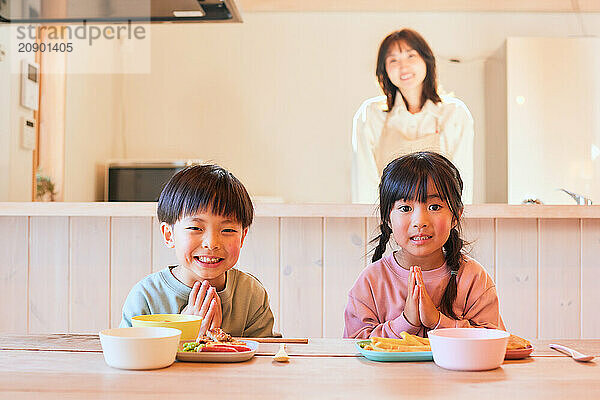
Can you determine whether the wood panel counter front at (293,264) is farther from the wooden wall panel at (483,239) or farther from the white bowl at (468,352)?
the white bowl at (468,352)

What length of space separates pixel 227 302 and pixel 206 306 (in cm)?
19

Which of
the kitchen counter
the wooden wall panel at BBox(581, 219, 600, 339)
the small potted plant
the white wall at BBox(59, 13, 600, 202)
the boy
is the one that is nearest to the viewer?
the boy

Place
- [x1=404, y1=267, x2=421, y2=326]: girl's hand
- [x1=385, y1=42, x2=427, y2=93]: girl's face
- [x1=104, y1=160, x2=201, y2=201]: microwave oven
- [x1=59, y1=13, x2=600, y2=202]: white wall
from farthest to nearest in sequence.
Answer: [x1=59, y1=13, x2=600, y2=202]: white wall, [x1=104, y1=160, x2=201, y2=201]: microwave oven, [x1=385, y1=42, x2=427, y2=93]: girl's face, [x1=404, y1=267, x2=421, y2=326]: girl's hand

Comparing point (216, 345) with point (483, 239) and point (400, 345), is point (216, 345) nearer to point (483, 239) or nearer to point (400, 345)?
point (400, 345)

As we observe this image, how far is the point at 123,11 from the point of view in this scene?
193 cm

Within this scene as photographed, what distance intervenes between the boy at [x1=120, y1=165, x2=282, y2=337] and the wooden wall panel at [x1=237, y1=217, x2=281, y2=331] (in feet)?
1.96

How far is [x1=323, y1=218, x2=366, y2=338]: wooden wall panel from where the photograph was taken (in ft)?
6.21

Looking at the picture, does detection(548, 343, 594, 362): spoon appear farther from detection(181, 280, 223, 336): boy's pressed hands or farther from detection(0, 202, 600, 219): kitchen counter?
detection(0, 202, 600, 219): kitchen counter

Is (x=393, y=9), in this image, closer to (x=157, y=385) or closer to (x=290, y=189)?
(x=290, y=189)

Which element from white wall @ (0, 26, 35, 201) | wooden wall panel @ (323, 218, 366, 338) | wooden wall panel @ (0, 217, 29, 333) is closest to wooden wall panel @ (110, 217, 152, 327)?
wooden wall panel @ (0, 217, 29, 333)

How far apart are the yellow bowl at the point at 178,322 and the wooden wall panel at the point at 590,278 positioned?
4.23 feet

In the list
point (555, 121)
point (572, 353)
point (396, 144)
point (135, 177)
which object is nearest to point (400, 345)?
point (572, 353)

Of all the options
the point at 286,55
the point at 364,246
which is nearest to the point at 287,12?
the point at 286,55

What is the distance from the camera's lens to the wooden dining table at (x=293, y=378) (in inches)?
27.7
